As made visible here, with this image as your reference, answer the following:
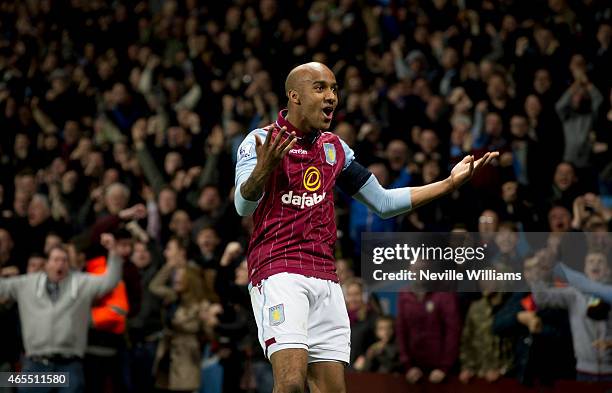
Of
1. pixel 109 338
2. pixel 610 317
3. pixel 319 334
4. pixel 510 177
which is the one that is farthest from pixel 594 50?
pixel 319 334

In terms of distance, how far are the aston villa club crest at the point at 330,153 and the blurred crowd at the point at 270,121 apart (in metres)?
3.49

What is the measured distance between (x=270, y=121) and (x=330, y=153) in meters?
7.32

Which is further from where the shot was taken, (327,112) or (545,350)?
(545,350)

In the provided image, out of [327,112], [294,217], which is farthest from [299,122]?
[294,217]

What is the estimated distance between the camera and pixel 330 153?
564cm

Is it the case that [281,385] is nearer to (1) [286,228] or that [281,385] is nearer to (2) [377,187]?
(1) [286,228]

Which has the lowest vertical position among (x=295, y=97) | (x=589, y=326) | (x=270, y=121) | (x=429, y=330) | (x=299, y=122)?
(x=589, y=326)

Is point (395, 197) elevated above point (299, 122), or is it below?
below

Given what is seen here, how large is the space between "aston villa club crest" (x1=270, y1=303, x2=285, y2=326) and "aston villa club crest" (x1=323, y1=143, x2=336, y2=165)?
2.81 ft

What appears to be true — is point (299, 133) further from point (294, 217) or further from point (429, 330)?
point (429, 330)

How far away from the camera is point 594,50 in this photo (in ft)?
40.1

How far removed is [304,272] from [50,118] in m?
10.7

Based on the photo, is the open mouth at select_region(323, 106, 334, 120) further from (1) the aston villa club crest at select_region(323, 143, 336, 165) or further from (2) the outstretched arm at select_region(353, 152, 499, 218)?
(2) the outstretched arm at select_region(353, 152, 499, 218)

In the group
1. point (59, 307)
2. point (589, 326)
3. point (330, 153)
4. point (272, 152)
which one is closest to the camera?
point (272, 152)
